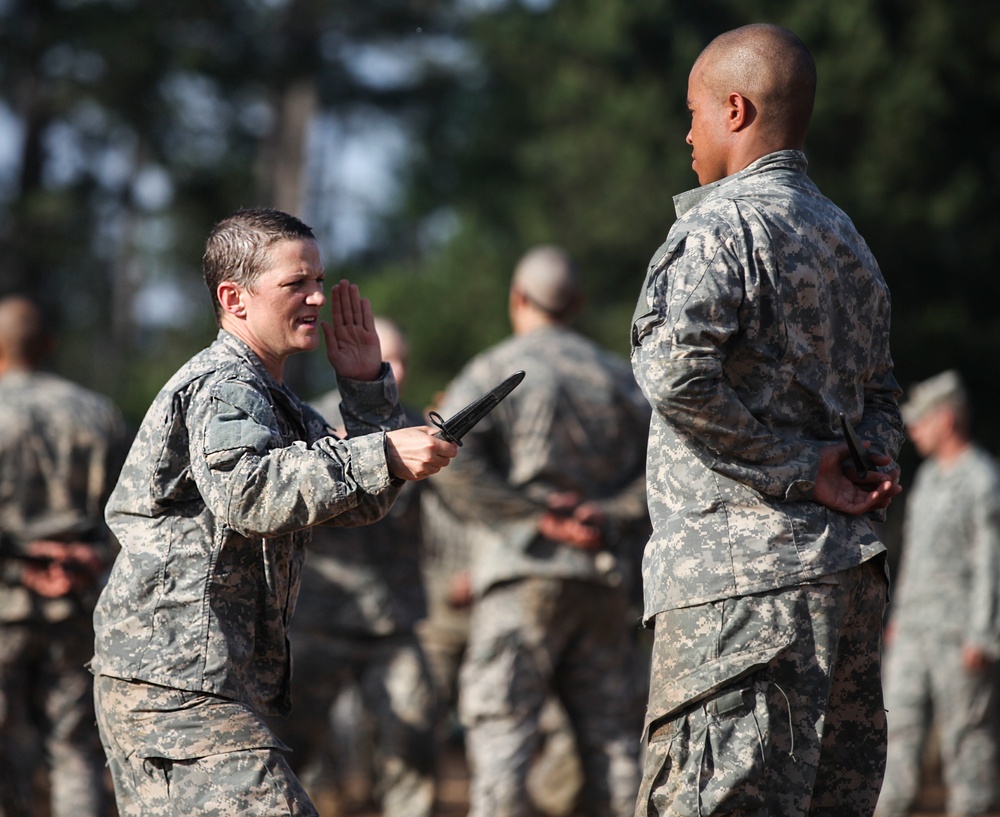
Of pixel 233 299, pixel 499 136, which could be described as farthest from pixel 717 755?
pixel 499 136

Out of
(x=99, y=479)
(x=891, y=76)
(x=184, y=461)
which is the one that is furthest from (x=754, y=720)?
(x=891, y=76)

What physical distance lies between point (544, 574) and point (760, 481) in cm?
341

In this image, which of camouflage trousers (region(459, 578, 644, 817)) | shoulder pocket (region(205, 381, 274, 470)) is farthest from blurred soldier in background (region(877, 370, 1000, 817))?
shoulder pocket (region(205, 381, 274, 470))

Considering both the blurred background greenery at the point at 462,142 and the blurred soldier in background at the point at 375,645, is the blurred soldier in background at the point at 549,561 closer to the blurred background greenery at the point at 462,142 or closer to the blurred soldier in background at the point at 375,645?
the blurred soldier in background at the point at 375,645

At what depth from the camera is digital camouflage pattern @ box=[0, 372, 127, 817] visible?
6496mm

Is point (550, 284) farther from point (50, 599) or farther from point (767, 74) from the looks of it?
point (767, 74)

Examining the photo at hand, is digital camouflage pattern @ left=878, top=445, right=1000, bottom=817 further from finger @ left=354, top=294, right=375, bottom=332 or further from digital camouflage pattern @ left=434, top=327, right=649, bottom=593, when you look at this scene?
finger @ left=354, top=294, right=375, bottom=332

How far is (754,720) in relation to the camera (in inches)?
129

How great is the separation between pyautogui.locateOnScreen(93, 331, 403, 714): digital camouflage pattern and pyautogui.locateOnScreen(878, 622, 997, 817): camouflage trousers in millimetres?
5721

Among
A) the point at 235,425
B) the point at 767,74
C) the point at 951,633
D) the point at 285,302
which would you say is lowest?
the point at 951,633

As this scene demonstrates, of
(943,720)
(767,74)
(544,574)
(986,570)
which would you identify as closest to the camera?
(767,74)

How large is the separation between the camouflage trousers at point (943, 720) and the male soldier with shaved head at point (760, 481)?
5.20 m

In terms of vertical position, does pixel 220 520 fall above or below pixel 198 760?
above

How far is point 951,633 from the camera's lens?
8.70 meters
